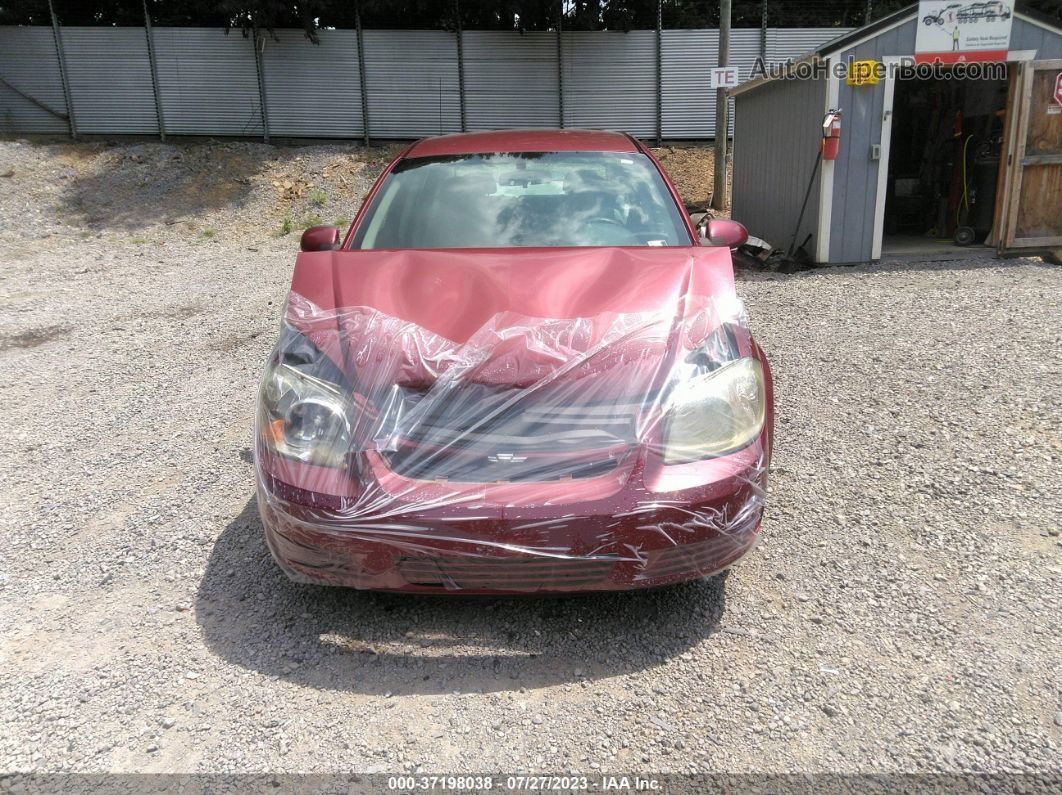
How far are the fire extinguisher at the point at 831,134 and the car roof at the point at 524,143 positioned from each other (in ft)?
19.8

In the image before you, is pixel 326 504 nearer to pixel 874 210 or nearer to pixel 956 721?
pixel 956 721

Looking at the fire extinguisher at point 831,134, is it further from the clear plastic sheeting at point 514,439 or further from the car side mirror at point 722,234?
the clear plastic sheeting at point 514,439

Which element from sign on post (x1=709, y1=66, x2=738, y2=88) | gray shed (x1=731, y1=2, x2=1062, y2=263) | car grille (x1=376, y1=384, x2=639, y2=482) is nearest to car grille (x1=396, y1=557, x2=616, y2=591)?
car grille (x1=376, y1=384, x2=639, y2=482)

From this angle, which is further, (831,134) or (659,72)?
(659,72)

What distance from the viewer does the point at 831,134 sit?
920 centimetres

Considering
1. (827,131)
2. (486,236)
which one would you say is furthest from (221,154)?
(486,236)

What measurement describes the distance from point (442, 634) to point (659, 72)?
56.5ft

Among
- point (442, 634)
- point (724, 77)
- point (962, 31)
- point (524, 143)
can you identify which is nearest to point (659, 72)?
point (724, 77)

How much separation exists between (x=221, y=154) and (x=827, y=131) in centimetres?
1244

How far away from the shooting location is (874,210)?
9.61 m

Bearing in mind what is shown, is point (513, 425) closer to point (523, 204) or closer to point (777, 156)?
point (523, 204)

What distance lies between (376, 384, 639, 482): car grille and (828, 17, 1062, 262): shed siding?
8.38m

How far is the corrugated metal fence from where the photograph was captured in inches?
640

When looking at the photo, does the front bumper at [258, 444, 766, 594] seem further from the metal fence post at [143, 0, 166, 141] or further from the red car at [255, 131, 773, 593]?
the metal fence post at [143, 0, 166, 141]
